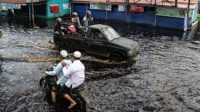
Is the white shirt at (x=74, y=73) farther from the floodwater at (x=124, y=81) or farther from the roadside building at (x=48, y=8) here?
the roadside building at (x=48, y=8)

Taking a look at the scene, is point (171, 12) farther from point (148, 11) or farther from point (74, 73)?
point (74, 73)

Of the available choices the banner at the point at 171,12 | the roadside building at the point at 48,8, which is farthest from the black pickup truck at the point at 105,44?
the roadside building at the point at 48,8

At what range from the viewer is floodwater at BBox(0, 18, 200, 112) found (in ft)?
38.1

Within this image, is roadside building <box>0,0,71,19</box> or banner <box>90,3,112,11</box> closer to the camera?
banner <box>90,3,112,11</box>

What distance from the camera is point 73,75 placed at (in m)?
9.88

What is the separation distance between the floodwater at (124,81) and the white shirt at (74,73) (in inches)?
64.3

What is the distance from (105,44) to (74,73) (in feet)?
24.3

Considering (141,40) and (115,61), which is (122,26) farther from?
(115,61)

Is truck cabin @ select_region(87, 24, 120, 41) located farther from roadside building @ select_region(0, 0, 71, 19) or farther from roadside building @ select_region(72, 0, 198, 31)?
roadside building @ select_region(0, 0, 71, 19)

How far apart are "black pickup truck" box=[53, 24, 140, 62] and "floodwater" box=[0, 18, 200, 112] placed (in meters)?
0.82

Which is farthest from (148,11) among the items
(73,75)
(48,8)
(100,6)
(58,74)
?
(73,75)

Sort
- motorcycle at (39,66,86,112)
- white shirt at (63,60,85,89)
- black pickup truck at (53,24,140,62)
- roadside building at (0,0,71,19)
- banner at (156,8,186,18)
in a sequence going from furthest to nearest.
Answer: roadside building at (0,0,71,19), banner at (156,8,186,18), black pickup truck at (53,24,140,62), motorcycle at (39,66,86,112), white shirt at (63,60,85,89)

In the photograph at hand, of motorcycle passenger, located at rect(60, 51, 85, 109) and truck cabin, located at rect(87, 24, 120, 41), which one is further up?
truck cabin, located at rect(87, 24, 120, 41)

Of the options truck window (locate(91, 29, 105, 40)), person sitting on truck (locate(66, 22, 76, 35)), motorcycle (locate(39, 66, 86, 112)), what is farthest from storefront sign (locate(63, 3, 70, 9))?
motorcycle (locate(39, 66, 86, 112))
